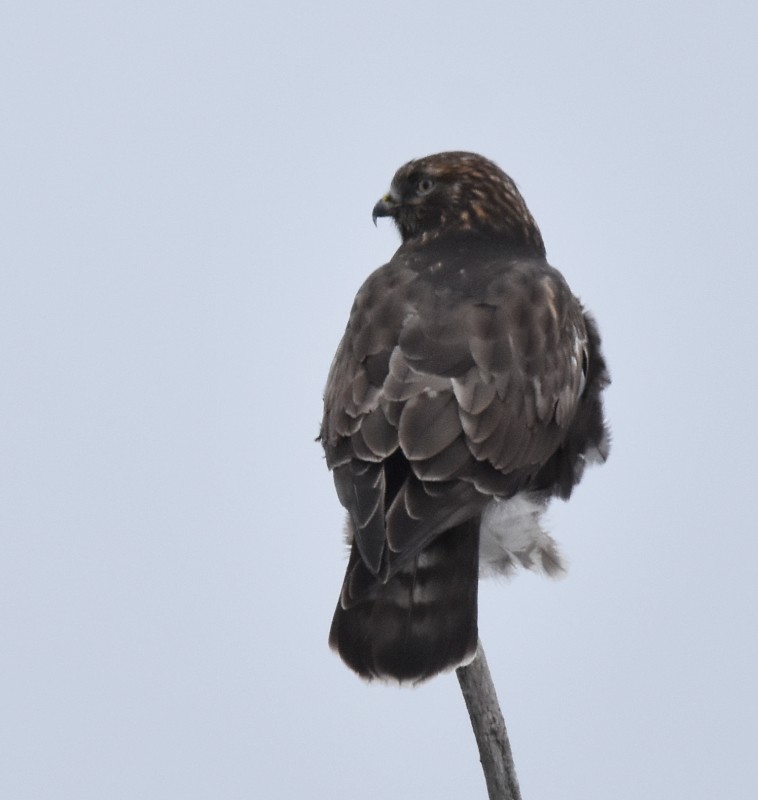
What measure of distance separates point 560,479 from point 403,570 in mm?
1084

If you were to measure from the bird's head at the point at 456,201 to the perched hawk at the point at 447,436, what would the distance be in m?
0.51

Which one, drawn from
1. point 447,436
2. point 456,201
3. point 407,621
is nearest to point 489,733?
point 407,621

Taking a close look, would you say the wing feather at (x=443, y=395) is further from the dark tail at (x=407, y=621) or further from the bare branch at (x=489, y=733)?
the bare branch at (x=489, y=733)

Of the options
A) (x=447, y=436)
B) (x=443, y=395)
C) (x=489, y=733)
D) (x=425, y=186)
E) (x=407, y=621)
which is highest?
(x=425, y=186)

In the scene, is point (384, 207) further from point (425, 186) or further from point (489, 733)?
point (489, 733)

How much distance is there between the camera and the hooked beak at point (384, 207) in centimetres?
879

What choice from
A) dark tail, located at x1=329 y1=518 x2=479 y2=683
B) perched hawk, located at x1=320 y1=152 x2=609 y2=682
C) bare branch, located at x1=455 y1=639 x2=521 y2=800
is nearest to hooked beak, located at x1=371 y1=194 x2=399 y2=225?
perched hawk, located at x1=320 y1=152 x2=609 y2=682

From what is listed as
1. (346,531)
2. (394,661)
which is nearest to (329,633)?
(394,661)

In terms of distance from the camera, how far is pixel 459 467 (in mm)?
6789

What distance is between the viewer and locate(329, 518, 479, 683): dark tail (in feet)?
22.1

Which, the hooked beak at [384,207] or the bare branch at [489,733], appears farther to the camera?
the hooked beak at [384,207]

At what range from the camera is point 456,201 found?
8.70 meters

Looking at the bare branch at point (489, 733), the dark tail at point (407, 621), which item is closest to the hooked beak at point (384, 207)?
the dark tail at point (407, 621)

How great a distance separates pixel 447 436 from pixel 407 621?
0.74 m
